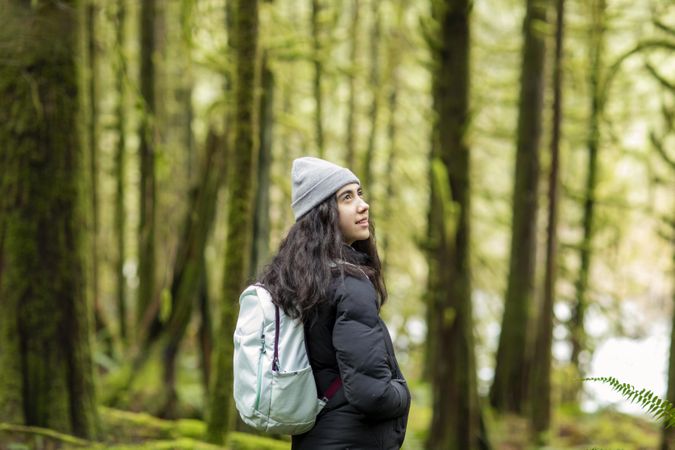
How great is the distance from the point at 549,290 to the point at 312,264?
6.31m

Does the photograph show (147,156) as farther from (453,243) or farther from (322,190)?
(322,190)

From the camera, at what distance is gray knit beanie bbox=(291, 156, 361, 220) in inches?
129

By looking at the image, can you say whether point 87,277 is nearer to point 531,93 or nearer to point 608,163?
point 531,93

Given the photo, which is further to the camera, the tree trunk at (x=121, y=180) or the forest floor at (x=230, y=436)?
the tree trunk at (x=121, y=180)

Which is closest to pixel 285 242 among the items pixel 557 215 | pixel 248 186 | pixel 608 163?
pixel 248 186

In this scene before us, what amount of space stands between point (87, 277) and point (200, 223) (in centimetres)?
210

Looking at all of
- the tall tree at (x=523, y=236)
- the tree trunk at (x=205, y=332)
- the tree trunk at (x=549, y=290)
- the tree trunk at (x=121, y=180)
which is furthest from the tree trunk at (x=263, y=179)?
the tall tree at (x=523, y=236)

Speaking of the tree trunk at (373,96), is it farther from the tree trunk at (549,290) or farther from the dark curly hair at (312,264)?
the dark curly hair at (312,264)

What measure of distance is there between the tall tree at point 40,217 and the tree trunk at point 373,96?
543 centimetres

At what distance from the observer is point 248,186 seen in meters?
5.93

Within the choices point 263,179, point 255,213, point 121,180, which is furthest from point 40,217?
point 121,180

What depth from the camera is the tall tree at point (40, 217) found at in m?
5.77

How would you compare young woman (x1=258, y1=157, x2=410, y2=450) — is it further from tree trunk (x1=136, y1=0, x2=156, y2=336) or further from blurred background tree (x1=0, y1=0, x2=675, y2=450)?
tree trunk (x1=136, y1=0, x2=156, y2=336)

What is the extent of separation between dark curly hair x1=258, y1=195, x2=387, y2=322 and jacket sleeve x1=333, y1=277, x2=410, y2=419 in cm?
11
